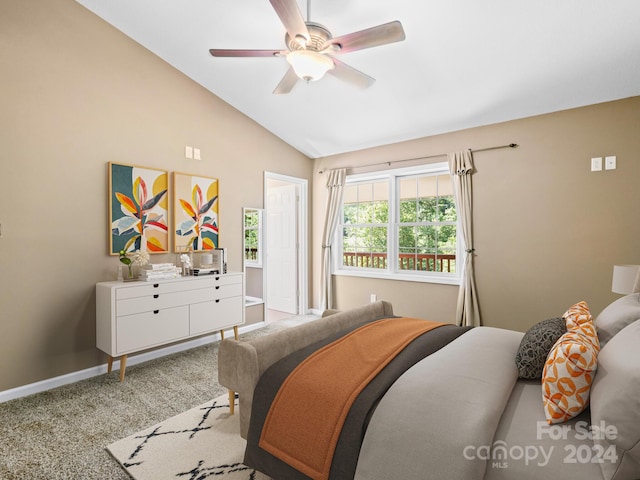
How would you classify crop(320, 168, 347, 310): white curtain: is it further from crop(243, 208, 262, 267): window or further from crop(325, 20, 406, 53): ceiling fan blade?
crop(325, 20, 406, 53): ceiling fan blade

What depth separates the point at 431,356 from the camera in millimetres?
1840

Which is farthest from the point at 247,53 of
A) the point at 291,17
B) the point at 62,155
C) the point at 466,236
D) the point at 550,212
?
the point at 550,212

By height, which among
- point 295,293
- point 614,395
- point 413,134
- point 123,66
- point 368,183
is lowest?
point 295,293

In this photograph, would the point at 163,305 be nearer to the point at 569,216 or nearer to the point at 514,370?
the point at 514,370

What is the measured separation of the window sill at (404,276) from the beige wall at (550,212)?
0.09m

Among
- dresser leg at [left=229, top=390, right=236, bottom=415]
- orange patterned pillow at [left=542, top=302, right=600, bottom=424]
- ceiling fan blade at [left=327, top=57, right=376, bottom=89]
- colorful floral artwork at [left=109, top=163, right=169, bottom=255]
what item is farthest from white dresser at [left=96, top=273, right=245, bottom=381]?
orange patterned pillow at [left=542, top=302, right=600, bottom=424]

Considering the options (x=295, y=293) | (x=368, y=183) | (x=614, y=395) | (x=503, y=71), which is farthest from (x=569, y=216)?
(x=295, y=293)

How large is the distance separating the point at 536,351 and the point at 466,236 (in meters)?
2.53

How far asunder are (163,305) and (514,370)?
292cm

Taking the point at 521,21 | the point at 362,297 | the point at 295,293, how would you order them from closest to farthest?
the point at 521,21
the point at 362,297
the point at 295,293

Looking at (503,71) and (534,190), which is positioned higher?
(503,71)

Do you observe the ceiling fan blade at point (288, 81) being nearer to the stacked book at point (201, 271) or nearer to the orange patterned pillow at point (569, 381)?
the stacked book at point (201, 271)

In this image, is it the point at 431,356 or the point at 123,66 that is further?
the point at 123,66

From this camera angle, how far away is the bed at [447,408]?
1.11 metres
